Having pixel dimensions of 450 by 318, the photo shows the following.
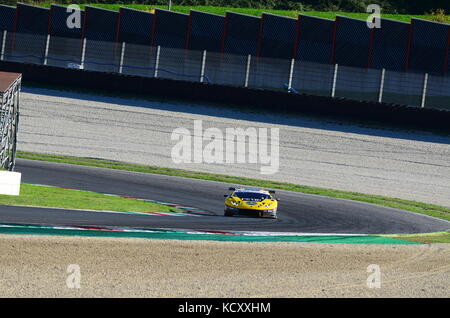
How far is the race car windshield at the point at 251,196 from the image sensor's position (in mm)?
22156

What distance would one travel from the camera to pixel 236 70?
36.6m

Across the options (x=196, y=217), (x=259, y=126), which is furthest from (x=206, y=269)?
(x=259, y=126)

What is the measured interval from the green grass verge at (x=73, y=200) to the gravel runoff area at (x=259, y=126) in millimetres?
8017

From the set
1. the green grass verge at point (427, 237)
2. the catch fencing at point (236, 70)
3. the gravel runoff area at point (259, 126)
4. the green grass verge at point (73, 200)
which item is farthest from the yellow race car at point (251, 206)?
the catch fencing at point (236, 70)

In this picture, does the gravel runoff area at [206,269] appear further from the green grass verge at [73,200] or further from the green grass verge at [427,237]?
the green grass verge at [73,200]

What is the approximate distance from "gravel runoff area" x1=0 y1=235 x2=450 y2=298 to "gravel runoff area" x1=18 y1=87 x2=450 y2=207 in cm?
1401

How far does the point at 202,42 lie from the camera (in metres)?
43.0

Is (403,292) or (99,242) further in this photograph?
(99,242)

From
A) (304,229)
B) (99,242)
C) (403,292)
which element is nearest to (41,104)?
(304,229)

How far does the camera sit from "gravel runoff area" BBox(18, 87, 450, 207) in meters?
30.1

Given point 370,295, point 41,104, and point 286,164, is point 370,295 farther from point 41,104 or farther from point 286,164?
point 41,104

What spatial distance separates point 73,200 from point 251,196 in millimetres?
4722
